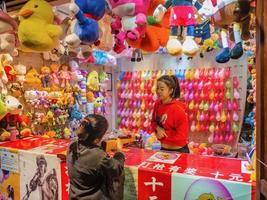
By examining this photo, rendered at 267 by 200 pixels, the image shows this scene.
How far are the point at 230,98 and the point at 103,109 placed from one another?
2.01m

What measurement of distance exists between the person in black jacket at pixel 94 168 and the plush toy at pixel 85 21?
1.49 feet

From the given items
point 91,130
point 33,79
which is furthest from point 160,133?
point 33,79

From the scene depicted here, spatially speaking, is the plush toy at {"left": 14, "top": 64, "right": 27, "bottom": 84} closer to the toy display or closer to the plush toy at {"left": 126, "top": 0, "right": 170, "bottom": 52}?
the plush toy at {"left": 126, "top": 0, "right": 170, "bottom": 52}

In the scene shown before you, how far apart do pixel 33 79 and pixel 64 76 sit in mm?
545

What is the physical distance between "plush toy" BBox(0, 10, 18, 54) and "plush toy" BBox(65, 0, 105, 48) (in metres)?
0.37

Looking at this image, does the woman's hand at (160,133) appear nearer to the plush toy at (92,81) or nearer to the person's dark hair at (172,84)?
the person's dark hair at (172,84)

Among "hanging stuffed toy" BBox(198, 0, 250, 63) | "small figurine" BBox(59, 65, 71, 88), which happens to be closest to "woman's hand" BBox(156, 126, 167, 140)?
"hanging stuffed toy" BBox(198, 0, 250, 63)

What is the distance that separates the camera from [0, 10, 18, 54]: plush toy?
1.58 metres

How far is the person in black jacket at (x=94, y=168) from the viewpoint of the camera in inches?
53.9

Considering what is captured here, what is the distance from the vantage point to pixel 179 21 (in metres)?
1.61

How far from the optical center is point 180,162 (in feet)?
5.23

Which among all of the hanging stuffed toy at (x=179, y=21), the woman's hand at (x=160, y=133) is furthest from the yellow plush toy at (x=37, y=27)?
the woman's hand at (x=160, y=133)

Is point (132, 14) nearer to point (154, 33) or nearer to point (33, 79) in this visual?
point (154, 33)

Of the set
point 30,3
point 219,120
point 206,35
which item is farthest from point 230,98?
point 30,3
